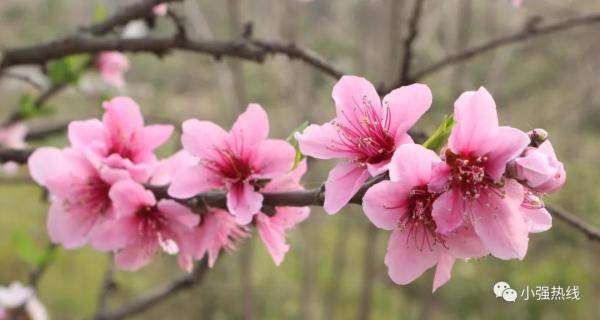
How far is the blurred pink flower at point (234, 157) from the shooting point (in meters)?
0.58

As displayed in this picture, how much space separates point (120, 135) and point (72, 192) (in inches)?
3.2

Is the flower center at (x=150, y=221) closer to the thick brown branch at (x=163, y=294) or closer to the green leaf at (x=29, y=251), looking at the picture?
the thick brown branch at (x=163, y=294)

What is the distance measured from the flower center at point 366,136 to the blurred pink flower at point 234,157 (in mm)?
63

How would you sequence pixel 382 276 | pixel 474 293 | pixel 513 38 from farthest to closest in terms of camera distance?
pixel 382 276 < pixel 474 293 < pixel 513 38

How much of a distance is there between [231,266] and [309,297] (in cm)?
171

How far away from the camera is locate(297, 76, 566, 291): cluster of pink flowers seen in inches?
17.3

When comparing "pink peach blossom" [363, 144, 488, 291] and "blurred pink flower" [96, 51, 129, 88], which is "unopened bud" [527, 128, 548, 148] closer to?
"pink peach blossom" [363, 144, 488, 291]

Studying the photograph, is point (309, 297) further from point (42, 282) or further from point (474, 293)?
point (42, 282)

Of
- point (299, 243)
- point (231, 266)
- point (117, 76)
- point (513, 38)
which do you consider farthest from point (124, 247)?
point (231, 266)

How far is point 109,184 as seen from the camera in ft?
2.21

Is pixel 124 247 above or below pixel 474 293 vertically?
above

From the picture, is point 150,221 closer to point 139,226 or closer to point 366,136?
point 139,226

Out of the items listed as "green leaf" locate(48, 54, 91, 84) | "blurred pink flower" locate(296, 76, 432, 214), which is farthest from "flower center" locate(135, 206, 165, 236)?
"green leaf" locate(48, 54, 91, 84)

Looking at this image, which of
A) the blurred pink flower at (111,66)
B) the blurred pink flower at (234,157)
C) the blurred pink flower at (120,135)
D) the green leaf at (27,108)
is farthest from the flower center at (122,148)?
the blurred pink flower at (111,66)
